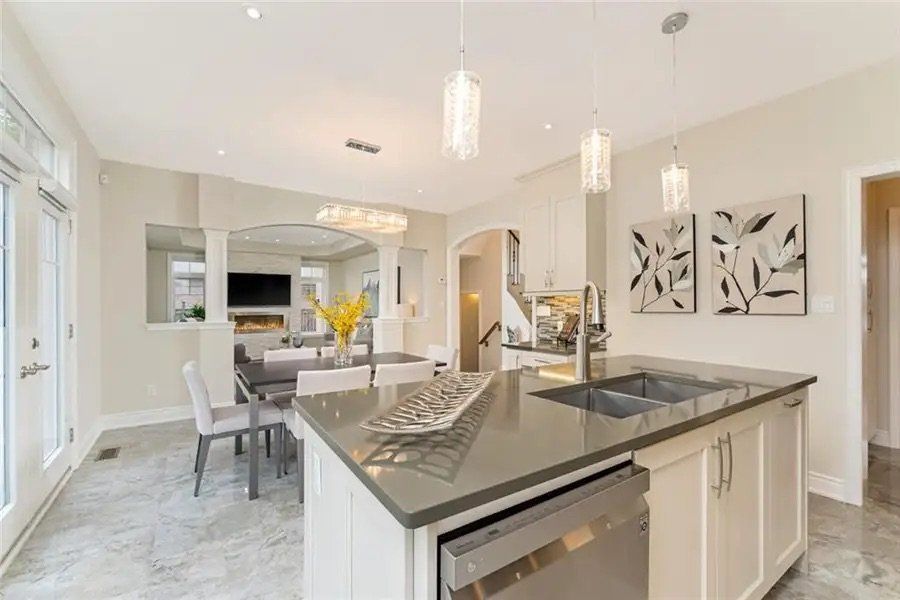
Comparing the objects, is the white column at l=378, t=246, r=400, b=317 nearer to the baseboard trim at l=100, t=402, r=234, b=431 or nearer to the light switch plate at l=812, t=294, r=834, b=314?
the baseboard trim at l=100, t=402, r=234, b=431

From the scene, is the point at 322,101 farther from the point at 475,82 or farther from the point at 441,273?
the point at 441,273

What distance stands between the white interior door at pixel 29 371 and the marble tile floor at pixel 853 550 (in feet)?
12.6

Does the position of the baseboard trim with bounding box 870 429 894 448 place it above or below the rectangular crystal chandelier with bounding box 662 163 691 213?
below

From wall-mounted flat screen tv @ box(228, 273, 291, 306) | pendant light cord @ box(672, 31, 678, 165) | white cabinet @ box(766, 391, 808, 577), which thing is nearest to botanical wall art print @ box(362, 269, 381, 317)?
wall-mounted flat screen tv @ box(228, 273, 291, 306)

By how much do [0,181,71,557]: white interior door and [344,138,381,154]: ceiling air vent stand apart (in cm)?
218

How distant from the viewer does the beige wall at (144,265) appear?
4332 millimetres

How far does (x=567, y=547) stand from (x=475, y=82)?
152cm

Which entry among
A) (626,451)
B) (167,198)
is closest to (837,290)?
(626,451)

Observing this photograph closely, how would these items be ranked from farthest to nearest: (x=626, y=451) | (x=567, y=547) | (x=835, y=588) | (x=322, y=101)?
(x=322, y=101) → (x=835, y=588) → (x=626, y=451) → (x=567, y=547)

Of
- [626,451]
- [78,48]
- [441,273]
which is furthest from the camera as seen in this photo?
[441,273]

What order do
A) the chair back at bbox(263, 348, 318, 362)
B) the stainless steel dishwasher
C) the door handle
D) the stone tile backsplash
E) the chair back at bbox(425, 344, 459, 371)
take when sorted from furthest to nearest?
the stone tile backsplash < the chair back at bbox(425, 344, 459, 371) < the chair back at bbox(263, 348, 318, 362) < the door handle < the stainless steel dishwasher

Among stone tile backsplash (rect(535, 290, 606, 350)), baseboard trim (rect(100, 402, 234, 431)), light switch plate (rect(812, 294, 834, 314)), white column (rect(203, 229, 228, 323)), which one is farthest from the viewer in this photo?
white column (rect(203, 229, 228, 323))

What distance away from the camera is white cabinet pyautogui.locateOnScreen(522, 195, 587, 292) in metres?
4.00

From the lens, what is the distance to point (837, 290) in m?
2.72
